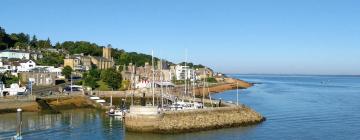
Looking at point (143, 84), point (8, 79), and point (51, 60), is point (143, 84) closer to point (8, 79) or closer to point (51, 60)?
point (8, 79)

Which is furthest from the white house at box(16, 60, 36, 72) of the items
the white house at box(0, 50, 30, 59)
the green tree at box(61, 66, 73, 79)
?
the white house at box(0, 50, 30, 59)

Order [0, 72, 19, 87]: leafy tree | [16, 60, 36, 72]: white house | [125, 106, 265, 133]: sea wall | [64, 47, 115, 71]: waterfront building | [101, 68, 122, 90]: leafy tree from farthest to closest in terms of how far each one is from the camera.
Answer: [64, 47, 115, 71]: waterfront building, [16, 60, 36, 72]: white house, [101, 68, 122, 90]: leafy tree, [0, 72, 19, 87]: leafy tree, [125, 106, 265, 133]: sea wall

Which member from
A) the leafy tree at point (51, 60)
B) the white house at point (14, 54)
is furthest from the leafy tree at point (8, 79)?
the leafy tree at point (51, 60)

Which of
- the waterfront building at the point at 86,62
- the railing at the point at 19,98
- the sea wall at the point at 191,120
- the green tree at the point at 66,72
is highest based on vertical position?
the waterfront building at the point at 86,62

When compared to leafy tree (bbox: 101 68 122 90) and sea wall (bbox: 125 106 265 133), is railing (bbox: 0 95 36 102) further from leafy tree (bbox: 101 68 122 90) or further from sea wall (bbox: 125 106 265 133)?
leafy tree (bbox: 101 68 122 90)

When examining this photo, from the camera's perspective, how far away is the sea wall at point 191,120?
45219 millimetres

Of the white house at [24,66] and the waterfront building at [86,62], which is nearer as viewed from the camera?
the white house at [24,66]

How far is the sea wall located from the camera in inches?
1780

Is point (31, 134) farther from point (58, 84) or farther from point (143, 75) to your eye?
point (143, 75)

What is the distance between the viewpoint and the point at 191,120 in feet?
158

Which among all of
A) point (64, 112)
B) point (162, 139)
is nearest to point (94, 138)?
point (162, 139)

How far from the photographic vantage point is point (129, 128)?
45781 mm

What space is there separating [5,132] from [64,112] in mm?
18167

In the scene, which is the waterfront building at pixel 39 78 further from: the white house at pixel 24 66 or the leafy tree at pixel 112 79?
the leafy tree at pixel 112 79
